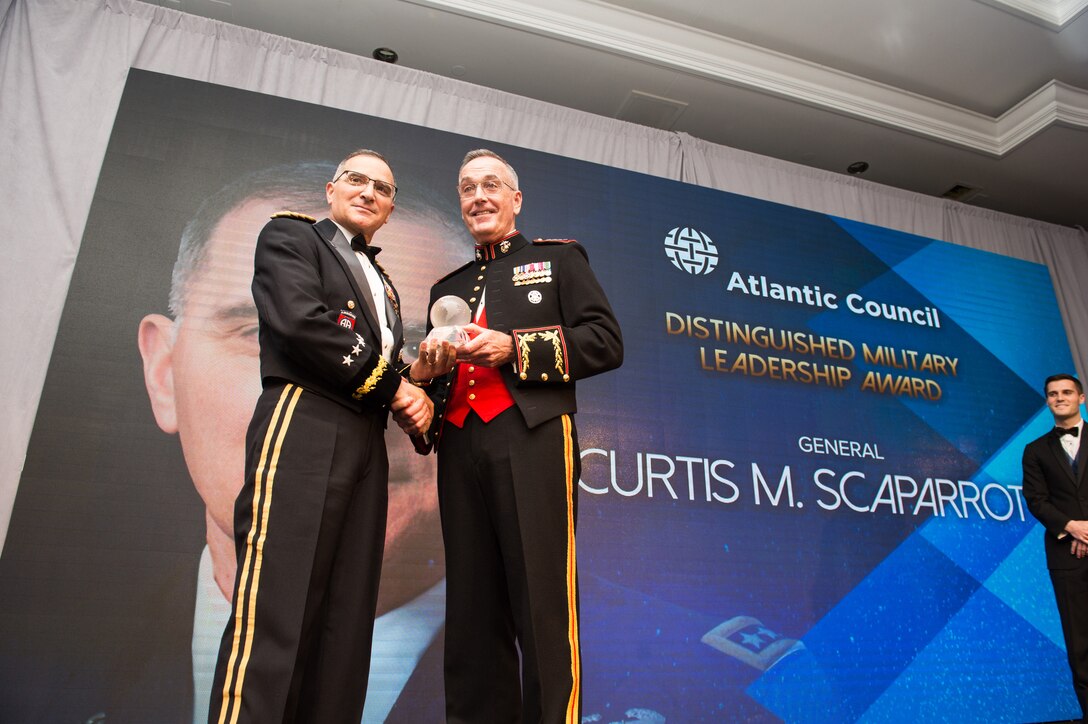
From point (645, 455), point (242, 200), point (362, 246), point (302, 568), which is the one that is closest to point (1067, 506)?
point (645, 455)

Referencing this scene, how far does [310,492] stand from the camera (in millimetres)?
1409

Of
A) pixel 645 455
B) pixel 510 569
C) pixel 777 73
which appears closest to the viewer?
pixel 510 569

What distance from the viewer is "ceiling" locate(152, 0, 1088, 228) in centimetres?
389

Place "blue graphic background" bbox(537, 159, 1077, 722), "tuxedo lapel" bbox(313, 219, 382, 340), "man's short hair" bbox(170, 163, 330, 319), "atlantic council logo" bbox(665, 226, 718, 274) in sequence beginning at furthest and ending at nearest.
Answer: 1. "atlantic council logo" bbox(665, 226, 718, 274)
2. "blue graphic background" bbox(537, 159, 1077, 722)
3. "man's short hair" bbox(170, 163, 330, 319)
4. "tuxedo lapel" bbox(313, 219, 382, 340)

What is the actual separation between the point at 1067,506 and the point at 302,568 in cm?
356

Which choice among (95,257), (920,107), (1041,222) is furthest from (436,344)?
(1041,222)

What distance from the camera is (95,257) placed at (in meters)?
2.93

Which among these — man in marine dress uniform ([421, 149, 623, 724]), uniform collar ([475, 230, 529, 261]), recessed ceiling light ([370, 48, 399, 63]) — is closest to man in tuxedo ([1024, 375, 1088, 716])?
man in marine dress uniform ([421, 149, 623, 724])

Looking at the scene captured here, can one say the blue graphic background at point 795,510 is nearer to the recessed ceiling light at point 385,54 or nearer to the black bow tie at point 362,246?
the recessed ceiling light at point 385,54

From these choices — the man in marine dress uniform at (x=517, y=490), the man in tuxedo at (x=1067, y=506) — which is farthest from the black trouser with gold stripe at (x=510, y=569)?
the man in tuxedo at (x=1067, y=506)

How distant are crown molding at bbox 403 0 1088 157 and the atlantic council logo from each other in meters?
0.96

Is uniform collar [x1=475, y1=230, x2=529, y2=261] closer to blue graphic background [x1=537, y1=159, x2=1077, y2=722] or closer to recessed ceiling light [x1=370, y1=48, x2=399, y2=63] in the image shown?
blue graphic background [x1=537, y1=159, x2=1077, y2=722]

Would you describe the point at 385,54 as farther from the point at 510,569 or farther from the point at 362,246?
the point at 510,569

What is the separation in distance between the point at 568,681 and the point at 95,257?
2.59 metres
